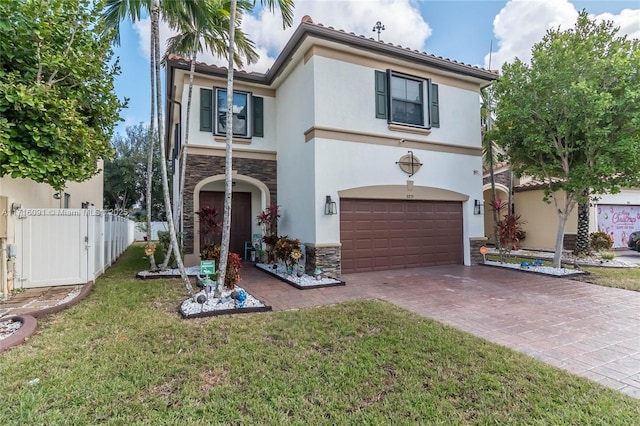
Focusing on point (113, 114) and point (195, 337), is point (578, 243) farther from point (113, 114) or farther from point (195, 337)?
point (113, 114)

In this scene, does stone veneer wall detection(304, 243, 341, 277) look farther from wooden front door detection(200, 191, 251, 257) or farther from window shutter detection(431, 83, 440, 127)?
window shutter detection(431, 83, 440, 127)

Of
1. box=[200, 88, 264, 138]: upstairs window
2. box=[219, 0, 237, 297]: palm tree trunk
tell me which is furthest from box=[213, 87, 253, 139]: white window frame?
box=[219, 0, 237, 297]: palm tree trunk

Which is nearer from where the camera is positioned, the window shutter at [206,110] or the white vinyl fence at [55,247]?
the white vinyl fence at [55,247]

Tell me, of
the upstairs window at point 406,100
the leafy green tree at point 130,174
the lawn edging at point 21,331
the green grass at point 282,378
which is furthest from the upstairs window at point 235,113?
the leafy green tree at point 130,174

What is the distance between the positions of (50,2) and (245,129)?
20.3 ft

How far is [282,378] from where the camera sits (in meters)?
3.40

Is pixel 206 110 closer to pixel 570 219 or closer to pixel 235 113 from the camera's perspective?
pixel 235 113

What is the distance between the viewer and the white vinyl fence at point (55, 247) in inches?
261

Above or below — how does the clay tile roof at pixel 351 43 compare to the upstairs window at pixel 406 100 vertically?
above

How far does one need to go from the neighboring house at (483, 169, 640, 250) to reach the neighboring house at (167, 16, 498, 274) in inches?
251

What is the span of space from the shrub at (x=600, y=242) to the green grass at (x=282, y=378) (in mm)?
13153

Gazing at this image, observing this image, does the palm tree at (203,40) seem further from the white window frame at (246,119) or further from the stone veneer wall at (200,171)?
the white window frame at (246,119)

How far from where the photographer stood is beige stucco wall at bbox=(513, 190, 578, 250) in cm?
1544

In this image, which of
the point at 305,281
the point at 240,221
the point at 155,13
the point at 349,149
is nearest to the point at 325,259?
the point at 305,281
